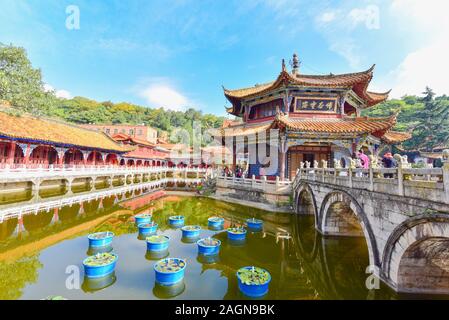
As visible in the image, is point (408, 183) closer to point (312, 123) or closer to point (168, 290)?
point (168, 290)

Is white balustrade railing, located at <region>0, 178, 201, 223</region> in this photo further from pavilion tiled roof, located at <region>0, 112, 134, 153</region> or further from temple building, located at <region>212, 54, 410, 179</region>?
temple building, located at <region>212, 54, 410, 179</region>

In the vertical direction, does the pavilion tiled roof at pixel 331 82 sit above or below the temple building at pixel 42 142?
above

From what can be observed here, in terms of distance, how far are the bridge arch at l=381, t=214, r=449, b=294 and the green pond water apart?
650mm

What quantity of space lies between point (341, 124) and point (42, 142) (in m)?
26.9

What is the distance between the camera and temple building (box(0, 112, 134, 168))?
1862 centimetres

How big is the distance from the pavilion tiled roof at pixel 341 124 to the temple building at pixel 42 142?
21.6 m

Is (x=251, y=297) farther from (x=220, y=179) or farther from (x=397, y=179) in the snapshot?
(x=220, y=179)

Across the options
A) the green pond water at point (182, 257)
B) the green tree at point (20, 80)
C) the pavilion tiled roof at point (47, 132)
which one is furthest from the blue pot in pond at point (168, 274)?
the green tree at point (20, 80)

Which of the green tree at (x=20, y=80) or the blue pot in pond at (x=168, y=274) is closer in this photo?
the blue pot in pond at (x=168, y=274)

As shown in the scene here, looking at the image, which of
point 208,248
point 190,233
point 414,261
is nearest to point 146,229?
point 190,233

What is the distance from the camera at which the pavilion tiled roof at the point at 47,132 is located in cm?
1832

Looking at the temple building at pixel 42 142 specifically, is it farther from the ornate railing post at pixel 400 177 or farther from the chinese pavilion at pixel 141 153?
the ornate railing post at pixel 400 177

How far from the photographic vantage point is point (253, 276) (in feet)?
23.9
